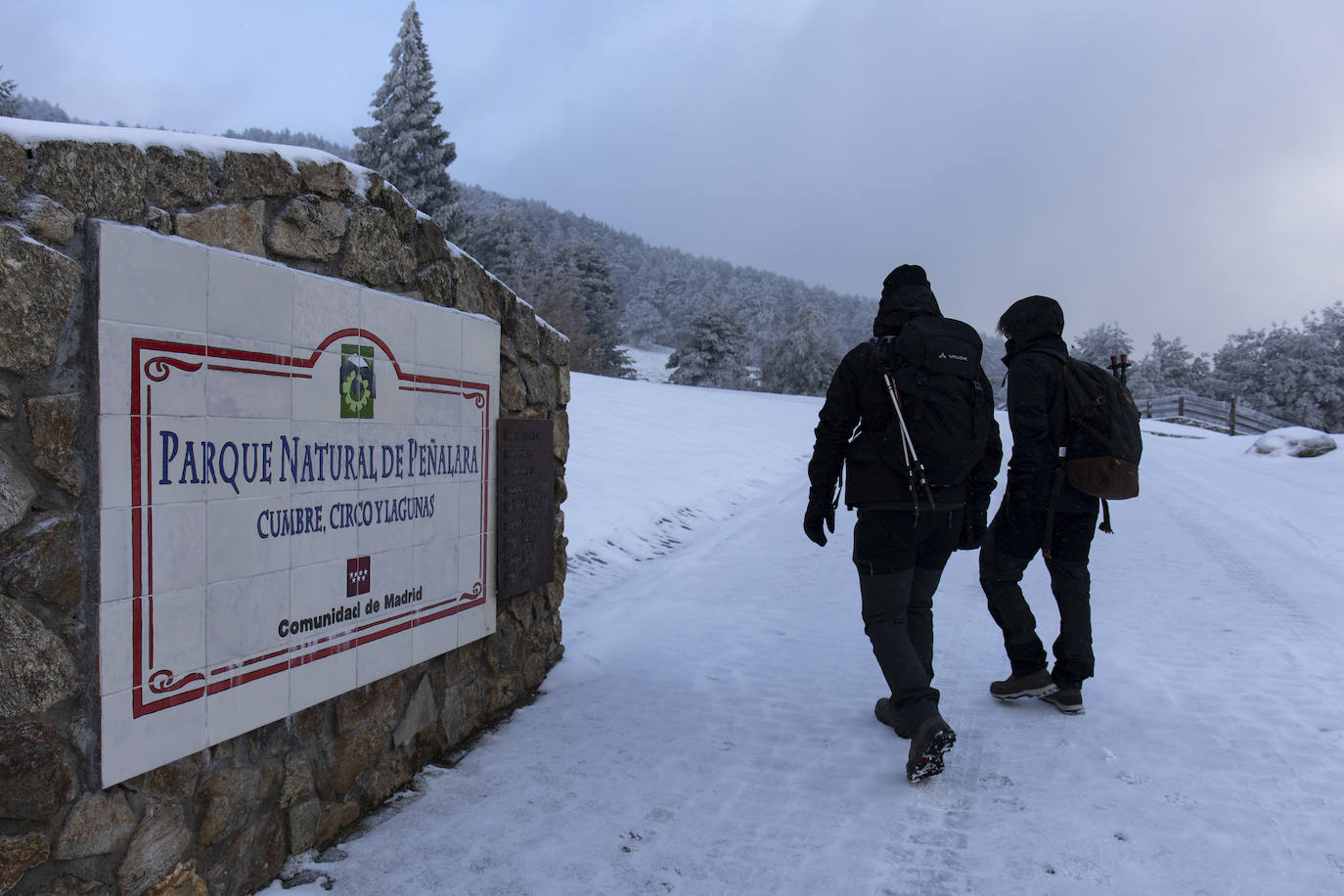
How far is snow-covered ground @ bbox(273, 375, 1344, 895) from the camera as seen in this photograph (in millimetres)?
2658

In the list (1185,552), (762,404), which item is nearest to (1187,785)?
(1185,552)

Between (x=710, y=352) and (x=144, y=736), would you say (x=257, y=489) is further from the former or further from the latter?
(x=710, y=352)

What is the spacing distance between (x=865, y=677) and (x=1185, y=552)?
4.88m

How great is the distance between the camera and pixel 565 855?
2734mm

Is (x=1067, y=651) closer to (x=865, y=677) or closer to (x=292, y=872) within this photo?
(x=865, y=677)

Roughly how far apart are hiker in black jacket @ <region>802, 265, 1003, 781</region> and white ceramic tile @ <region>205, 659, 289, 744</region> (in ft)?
6.19

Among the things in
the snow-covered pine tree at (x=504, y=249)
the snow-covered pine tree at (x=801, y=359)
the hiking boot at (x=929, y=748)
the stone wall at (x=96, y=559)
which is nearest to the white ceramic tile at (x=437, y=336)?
the stone wall at (x=96, y=559)

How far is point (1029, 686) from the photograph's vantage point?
3979 millimetres

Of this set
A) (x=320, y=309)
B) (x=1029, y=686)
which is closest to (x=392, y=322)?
(x=320, y=309)

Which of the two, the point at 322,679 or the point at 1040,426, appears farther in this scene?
the point at 1040,426

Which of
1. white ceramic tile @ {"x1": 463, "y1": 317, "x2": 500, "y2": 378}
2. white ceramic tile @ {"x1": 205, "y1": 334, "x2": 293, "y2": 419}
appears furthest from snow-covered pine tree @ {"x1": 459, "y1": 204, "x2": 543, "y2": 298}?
white ceramic tile @ {"x1": 205, "y1": 334, "x2": 293, "y2": 419}

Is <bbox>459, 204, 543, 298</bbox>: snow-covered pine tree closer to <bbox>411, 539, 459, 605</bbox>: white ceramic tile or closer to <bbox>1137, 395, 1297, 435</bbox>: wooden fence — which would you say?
<bbox>1137, 395, 1297, 435</bbox>: wooden fence

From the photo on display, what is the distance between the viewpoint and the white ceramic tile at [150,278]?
80.7 inches

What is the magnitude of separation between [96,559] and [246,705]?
25.5 inches
